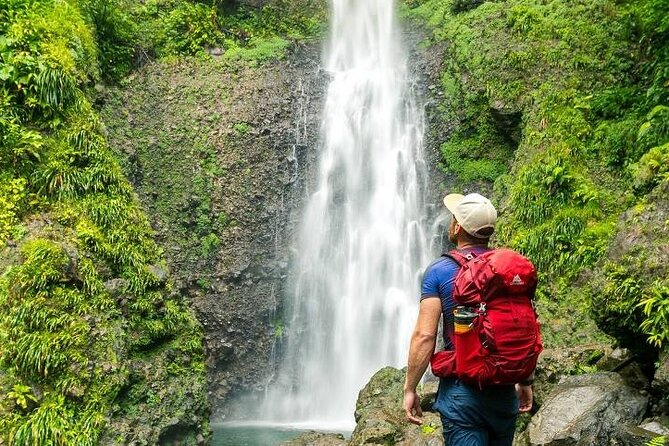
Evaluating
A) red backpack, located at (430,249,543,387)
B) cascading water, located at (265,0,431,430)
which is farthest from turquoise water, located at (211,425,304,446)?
red backpack, located at (430,249,543,387)

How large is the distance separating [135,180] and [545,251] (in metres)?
9.06

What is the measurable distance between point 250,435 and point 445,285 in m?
9.17

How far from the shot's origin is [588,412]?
16.3 feet

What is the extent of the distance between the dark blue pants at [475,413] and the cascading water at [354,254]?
8.80 m

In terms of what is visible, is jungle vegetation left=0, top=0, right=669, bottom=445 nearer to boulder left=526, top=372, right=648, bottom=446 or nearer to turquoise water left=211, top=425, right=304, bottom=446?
boulder left=526, top=372, right=648, bottom=446

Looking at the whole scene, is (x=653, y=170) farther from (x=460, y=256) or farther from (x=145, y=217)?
(x=145, y=217)

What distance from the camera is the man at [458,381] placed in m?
2.76

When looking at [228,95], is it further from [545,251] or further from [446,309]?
[446,309]

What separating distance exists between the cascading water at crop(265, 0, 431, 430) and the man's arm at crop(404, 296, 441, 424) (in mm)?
8752

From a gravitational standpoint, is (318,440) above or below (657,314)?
below

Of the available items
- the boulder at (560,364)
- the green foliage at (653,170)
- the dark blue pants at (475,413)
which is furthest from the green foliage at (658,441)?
the green foliage at (653,170)

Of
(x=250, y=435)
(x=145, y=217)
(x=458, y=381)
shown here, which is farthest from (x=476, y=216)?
(x=250, y=435)

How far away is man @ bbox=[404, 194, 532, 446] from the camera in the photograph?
9.04 feet

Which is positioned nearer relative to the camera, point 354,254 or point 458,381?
point 458,381
